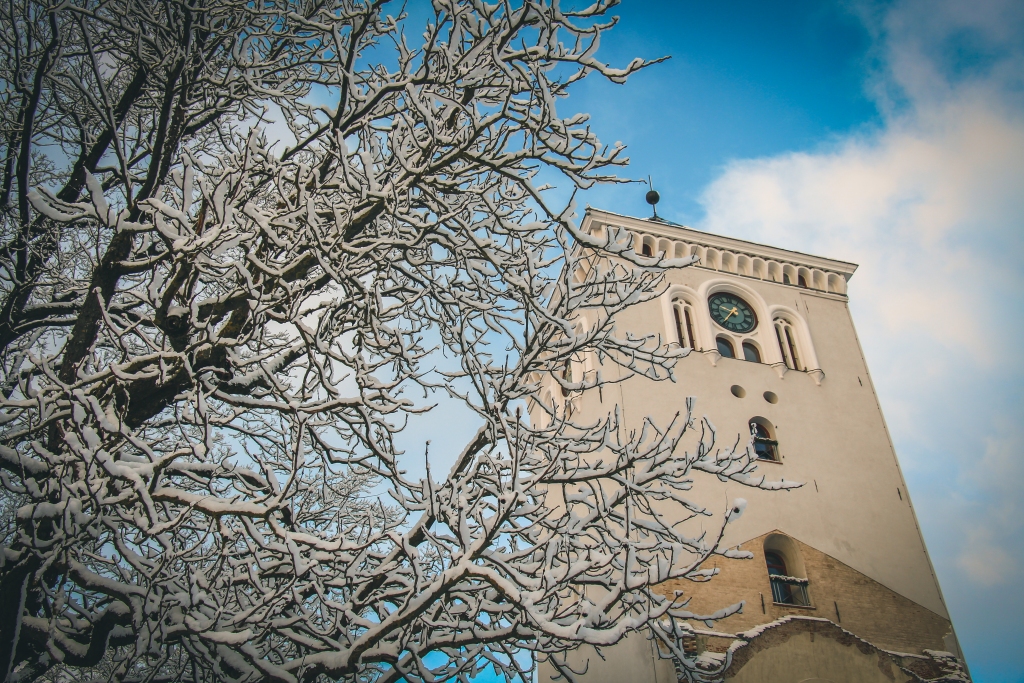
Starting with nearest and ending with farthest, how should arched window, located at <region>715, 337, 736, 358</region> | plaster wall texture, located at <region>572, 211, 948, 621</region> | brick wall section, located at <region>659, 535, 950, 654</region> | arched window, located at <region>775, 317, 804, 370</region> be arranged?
1. brick wall section, located at <region>659, 535, 950, 654</region>
2. plaster wall texture, located at <region>572, 211, 948, 621</region>
3. arched window, located at <region>715, 337, 736, 358</region>
4. arched window, located at <region>775, 317, 804, 370</region>

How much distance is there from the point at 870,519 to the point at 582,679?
717 centimetres

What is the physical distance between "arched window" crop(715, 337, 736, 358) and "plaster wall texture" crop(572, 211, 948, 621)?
1.50ft

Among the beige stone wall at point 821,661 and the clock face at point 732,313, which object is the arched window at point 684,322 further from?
the beige stone wall at point 821,661

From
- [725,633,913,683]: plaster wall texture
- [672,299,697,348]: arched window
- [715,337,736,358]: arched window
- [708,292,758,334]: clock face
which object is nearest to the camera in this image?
[725,633,913,683]: plaster wall texture

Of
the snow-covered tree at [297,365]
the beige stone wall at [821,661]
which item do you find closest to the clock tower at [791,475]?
the beige stone wall at [821,661]

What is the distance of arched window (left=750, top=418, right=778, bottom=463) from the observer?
49.0 ft

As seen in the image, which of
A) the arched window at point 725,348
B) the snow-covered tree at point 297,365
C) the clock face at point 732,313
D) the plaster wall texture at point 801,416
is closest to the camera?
the snow-covered tree at point 297,365

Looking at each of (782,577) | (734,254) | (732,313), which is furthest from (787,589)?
(734,254)

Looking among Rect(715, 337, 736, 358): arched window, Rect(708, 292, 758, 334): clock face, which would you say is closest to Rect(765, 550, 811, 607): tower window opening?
Rect(715, 337, 736, 358): arched window

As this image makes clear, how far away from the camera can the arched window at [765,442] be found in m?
14.9

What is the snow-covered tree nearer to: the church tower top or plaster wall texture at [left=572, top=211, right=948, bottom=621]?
plaster wall texture at [left=572, top=211, right=948, bottom=621]

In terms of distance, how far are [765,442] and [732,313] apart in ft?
12.4

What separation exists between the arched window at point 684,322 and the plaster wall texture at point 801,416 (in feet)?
0.65

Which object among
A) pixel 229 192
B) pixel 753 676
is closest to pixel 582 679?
pixel 753 676
